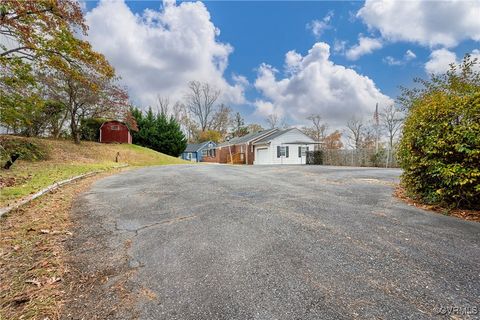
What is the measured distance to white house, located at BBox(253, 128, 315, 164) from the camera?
86.0 feet

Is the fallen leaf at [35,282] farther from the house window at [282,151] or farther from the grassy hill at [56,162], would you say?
the house window at [282,151]

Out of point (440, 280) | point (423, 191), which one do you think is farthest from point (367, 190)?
point (440, 280)

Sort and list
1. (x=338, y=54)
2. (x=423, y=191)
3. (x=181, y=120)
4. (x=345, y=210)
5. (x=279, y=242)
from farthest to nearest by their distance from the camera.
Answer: (x=181, y=120), (x=338, y=54), (x=423, y=191), (x=345, y=210), (x=279, y=242)

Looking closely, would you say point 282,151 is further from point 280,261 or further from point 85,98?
point 280,261

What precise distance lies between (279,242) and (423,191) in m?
4.12

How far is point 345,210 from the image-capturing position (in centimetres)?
427

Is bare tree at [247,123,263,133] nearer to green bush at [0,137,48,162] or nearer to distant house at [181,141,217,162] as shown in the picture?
distant house at [181,141,217,162]

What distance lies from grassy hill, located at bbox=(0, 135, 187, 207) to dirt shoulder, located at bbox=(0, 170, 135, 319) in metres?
1.70

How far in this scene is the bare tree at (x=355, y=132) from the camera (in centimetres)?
4134

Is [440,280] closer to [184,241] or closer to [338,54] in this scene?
[184,241]

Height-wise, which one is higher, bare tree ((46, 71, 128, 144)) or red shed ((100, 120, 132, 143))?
bare tree ((46, 71, 128, 144))

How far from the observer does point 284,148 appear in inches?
1045

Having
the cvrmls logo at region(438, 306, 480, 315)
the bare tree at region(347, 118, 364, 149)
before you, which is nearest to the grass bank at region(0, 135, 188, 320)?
the cvrmls logo at region(438, 306, 480, 315)

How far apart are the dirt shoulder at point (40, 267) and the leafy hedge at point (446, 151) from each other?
18.8 ft
